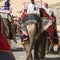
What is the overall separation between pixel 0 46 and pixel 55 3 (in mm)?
32814

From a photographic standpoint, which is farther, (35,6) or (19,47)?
(19,47)

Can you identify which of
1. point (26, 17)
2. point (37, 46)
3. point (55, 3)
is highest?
point (26, 17)

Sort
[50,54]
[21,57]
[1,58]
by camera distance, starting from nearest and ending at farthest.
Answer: [1,58]
[21,57]
[50,54]

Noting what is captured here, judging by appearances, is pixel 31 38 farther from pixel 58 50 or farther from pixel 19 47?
pixel 19 47

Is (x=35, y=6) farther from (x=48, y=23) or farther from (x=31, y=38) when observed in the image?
(x=31, y=38)

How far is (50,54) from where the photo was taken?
14961 mm

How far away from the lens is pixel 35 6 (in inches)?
498

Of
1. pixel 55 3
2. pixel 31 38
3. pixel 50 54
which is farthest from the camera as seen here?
pixel 55 3

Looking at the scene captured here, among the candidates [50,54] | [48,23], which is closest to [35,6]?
[48,23]

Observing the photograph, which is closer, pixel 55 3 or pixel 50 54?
pixel 50 54

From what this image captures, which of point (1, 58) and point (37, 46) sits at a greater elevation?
point (1, 58)

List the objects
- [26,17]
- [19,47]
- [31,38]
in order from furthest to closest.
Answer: [19,47], [26,17], [31,38]

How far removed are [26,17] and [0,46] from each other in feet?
19.2

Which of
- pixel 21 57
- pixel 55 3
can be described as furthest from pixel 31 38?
pixel 55 3
